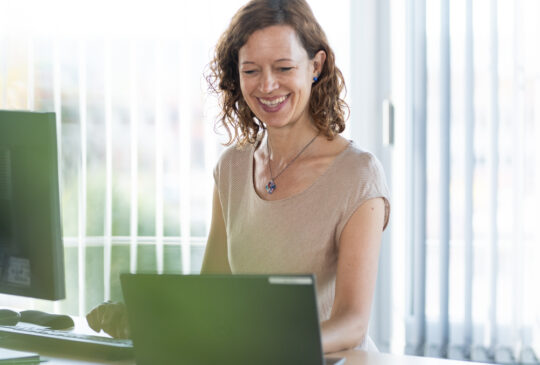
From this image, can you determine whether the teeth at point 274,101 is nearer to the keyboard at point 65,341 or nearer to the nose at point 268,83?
the nose at point 268,83

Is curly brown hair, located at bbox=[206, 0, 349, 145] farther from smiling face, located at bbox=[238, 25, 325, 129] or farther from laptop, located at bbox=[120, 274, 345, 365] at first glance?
laptop, located at bbox=[120, 274, 345, 365]

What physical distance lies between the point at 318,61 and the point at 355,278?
23.5 inches

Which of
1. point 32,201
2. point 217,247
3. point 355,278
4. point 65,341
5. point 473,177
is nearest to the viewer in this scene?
point 32,201

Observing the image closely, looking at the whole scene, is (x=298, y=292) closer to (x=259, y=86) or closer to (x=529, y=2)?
(x=259, y=86)

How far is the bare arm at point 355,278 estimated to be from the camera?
4.90ft

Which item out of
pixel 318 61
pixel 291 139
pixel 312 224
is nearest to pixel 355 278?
pixel 312 224

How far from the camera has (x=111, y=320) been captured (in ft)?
4.84

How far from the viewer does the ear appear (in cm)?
189

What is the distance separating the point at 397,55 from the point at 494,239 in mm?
896

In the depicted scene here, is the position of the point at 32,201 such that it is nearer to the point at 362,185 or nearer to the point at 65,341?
the point at 65,341

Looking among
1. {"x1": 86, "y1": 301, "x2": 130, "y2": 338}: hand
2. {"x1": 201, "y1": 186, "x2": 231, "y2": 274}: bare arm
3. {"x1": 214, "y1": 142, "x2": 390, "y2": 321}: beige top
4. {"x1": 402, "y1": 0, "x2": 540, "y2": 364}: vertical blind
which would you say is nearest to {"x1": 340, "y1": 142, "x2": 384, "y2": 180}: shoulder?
{"x1": 214, "y1": 142, "x2": 390, "y2": 321}: beige top

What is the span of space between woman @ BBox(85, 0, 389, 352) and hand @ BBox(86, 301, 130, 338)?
46 cm

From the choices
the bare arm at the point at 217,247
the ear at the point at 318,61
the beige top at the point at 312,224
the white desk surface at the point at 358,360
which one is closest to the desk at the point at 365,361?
the white desk surface at the point at 358,360

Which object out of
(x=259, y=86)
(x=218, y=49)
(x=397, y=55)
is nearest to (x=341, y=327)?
(x=259, y=86)
